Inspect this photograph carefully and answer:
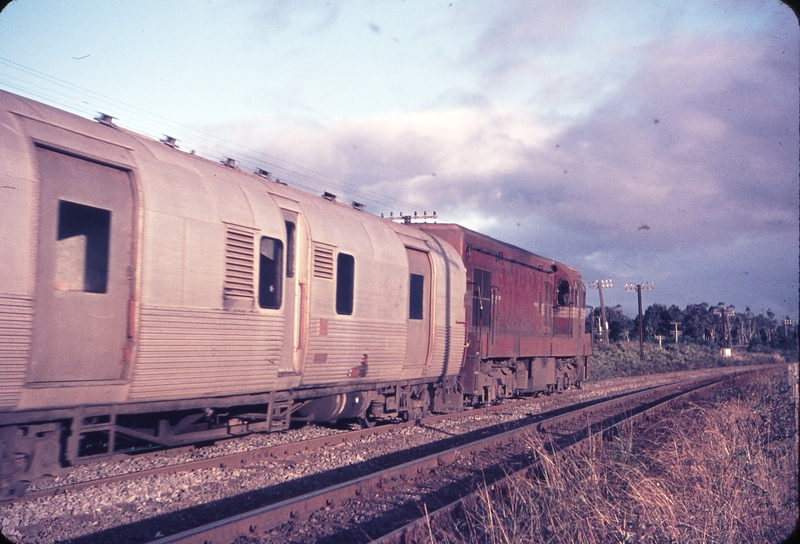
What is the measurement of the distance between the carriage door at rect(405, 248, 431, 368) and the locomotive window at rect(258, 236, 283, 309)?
3413 millimetres

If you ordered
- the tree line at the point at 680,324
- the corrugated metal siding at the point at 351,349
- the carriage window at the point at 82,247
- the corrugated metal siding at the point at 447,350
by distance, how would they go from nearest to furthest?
the carriage window at the point at 82,247, the corrugated metal siding at the point at 351,349, the corrugated metal siding at the point at 447,350, the tree line at the point at 680,324

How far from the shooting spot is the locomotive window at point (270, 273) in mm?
7298

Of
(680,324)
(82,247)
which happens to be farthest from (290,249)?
(680,324)

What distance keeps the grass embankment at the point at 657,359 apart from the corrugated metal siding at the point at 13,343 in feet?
101

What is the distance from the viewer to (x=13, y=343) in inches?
184

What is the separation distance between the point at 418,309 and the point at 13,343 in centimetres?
708

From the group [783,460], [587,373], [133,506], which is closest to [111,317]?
[133,506]

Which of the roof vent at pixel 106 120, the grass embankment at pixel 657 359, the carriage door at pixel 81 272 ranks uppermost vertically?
the roof vent at pixel 106 120

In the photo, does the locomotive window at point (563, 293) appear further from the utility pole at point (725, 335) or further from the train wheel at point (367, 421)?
the utility pole at point (725, 335)

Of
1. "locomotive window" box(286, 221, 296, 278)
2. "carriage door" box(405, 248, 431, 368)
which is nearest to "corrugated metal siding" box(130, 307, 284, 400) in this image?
"locomotive window" box(286, 221, 296, 278)

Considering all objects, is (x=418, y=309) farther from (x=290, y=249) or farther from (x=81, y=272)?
(x=81, y=272)

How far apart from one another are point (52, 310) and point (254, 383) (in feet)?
8.79

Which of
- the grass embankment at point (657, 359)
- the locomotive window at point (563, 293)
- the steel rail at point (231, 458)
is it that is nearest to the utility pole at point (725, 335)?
the grass embankment at point (657, 359)

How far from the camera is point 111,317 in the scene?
5426mm
